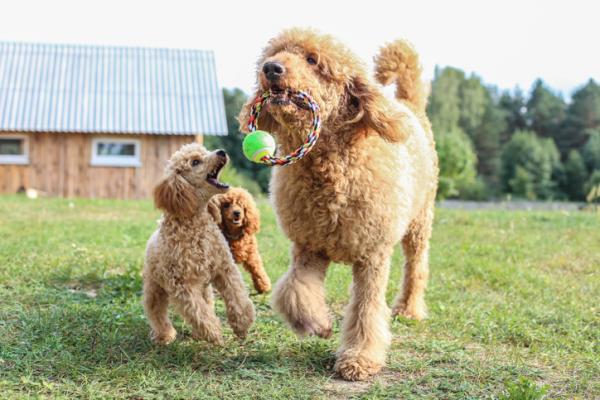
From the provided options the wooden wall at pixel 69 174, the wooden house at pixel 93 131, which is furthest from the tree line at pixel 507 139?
the wooden wall at pixel 69 174

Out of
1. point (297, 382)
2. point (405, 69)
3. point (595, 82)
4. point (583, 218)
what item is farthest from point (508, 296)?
point (595, 82)

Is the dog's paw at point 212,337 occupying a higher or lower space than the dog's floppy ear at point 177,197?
lower

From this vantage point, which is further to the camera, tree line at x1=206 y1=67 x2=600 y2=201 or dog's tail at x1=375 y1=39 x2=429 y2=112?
tree line at x1=206 y1=67 x2=600 y2=201

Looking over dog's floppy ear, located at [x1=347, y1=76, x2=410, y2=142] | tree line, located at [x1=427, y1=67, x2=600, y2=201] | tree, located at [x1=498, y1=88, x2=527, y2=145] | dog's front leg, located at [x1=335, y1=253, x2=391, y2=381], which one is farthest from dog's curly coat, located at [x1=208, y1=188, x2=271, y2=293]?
tree, located at [x1=498, y1=88, x2=527, y2=145]

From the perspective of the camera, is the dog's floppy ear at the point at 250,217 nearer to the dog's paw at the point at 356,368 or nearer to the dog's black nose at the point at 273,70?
the dog's paw at the point at 356,368

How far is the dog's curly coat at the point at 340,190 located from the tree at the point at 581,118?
45225 millimetres

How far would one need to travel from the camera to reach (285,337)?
15.8 ft

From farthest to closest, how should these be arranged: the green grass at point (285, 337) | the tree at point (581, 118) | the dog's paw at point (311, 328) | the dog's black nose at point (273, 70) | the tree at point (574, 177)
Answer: the tree at point (581, 118) < the tree at point (574, 177) < the dog's paw at point (311, 328) < the green grass at point (285, 337) < the dog's black nose at point (273, 70)

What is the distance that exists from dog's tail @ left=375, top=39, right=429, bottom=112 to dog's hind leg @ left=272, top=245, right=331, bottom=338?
2.30 metres

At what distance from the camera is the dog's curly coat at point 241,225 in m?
5.85

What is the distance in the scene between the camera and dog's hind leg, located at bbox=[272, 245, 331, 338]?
4273 mm

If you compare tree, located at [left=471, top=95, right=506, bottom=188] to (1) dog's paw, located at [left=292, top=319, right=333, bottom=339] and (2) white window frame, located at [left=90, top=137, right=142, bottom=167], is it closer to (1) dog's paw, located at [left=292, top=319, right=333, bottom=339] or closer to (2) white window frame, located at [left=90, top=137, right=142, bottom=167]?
(2) white window frame, located at [left=90, top=137, right=142, bottom=167]

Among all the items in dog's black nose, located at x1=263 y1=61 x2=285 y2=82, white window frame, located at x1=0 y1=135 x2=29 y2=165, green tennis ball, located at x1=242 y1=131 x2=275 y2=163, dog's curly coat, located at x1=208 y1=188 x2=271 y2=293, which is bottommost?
dog's curly coat, located at x1=208 y1=188 x2=271 y2=293

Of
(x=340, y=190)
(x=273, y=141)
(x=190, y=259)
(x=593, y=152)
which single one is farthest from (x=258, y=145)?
(x=593, y=152)
